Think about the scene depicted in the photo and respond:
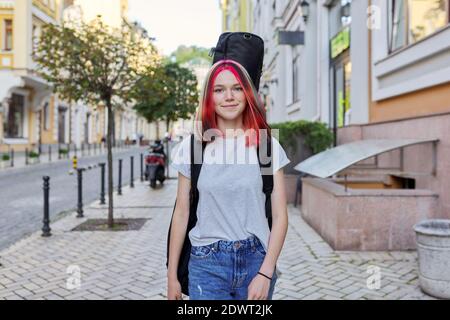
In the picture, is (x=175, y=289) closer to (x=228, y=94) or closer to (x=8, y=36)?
(x=228, y=94)

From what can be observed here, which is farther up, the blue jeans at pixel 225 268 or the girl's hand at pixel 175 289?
the blue jeans at pixel 225 268

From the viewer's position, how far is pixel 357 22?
396 inches

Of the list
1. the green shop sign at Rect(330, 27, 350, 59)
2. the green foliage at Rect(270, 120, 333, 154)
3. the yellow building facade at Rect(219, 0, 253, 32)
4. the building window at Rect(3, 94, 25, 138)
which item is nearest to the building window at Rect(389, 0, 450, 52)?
the green foliage at Rect(270, 120, 333, 154)

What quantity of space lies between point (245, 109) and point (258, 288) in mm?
A: 851

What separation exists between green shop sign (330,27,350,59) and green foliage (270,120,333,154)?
2.48 metres

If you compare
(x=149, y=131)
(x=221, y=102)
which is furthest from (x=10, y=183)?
(x=149, y=131)

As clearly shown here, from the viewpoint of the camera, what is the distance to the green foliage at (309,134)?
1035 centimetres

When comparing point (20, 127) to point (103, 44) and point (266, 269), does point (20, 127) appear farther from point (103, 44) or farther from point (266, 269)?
point (266, 269)

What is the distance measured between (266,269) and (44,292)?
3.29 metres

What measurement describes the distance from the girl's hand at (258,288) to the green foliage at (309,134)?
8.31 meters

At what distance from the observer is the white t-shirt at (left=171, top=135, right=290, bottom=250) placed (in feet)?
7.01

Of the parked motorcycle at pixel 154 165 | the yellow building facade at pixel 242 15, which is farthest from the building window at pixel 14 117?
the yellow building facade at pixel 242 15

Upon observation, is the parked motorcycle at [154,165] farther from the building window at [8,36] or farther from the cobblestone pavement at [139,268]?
the building window at [8,36]

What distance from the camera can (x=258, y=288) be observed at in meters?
2.12
